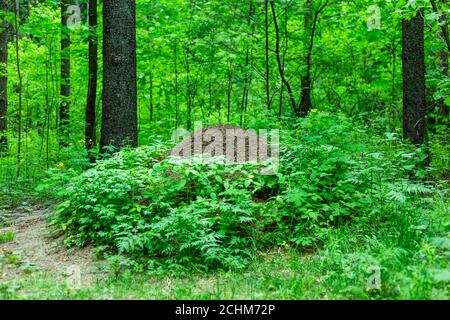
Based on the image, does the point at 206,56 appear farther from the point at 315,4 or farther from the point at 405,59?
the point at 405,59

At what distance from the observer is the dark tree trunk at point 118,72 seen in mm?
7859

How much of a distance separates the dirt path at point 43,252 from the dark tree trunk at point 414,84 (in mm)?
6429

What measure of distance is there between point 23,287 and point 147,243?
1.37m

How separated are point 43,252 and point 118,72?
363 cm

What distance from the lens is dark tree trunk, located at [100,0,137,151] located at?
7859mm

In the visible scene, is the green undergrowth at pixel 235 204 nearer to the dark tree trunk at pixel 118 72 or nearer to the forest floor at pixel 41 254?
the forest floor at pixel 41 254

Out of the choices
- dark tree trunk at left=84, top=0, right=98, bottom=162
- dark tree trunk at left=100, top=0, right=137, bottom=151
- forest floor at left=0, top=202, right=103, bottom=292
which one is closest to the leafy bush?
forest floor at left=0, top=202, right=103, bottom=292

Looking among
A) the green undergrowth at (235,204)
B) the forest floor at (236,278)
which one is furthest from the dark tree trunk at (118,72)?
the forest floor at (236,278)

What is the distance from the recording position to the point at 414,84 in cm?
845

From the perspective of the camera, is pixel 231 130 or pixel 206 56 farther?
pixel 206 56

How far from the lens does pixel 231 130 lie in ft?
24.5

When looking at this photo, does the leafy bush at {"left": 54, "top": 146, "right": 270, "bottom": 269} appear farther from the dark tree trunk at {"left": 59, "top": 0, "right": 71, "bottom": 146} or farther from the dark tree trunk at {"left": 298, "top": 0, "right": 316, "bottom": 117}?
the dark tree trunk at {"left": 298, "top": 0, "right": 316, "bottom": 117}
